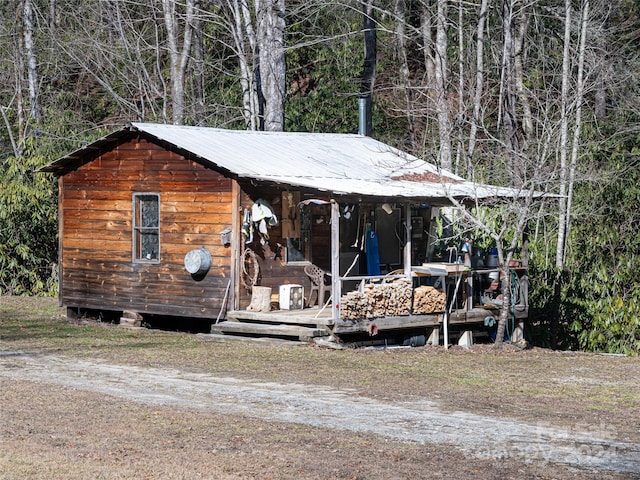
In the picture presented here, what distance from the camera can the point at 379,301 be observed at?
18.4 metres

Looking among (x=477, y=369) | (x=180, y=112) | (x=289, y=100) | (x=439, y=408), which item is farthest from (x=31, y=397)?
(x=289, y=100)

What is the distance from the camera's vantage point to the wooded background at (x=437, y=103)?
2311cm

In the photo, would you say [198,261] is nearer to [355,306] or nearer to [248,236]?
[248,236]

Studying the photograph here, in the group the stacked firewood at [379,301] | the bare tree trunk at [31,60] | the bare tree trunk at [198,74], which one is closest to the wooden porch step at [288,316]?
the stacked firewood at [379,301]

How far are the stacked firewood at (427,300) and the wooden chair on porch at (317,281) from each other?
187 centimetres

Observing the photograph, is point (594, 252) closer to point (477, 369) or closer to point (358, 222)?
point (358, 222)

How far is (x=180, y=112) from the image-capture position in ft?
100

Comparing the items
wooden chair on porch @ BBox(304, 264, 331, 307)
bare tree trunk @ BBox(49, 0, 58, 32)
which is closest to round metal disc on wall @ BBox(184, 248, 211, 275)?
wooden chair on porch @ BBox(304, 264, 331, 307)

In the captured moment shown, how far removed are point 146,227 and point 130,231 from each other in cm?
42

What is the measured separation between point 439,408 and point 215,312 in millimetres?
7954

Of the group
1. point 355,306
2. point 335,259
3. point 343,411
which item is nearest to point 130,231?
point 335,259

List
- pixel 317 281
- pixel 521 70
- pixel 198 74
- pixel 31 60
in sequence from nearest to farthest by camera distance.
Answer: pixel 317 281
pixel 521 70
pixel 31 60
pixel 198 74

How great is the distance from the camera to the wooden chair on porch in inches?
786

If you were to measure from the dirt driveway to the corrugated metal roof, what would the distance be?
15.9 feet
